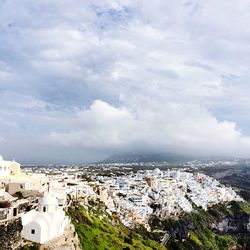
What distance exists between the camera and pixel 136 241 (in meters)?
56.9

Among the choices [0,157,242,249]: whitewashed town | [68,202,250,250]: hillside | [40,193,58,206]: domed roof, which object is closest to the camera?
[0,157,242,249]: whitewashed town

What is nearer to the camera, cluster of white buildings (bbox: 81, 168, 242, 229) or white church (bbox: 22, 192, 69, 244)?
white church (bbox: 22, 192, 69, 244)

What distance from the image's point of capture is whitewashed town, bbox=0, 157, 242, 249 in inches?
1418

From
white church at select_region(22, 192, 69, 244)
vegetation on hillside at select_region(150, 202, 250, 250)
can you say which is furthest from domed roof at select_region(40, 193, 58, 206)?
vegetation on hillside at select_region(150, 202, 250, 250)

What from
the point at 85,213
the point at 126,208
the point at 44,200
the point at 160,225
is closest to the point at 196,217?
the point at 160,225

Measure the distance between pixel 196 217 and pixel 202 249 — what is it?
16.8 meters

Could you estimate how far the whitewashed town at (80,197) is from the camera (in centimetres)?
3602

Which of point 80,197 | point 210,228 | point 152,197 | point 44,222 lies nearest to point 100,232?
point 80,197

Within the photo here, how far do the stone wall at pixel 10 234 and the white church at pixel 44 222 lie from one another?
0.70 meters

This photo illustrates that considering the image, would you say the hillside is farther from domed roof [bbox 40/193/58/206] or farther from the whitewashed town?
domed roof [bbox 40/193/58/206]

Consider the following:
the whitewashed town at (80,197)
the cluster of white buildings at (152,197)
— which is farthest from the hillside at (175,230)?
the cluster of white buildings at (152,197)

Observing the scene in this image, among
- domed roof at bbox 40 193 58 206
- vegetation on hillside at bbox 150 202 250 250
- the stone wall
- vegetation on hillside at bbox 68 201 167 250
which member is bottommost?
vegetation on hillside at bbox 150 202 250 250

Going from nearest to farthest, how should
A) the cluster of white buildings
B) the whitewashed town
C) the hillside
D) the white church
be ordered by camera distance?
the white church < the whitewashed town < the hillside < the cluster of white buildings

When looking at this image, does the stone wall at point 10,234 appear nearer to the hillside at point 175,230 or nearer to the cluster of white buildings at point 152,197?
the hillside at point 175,230
